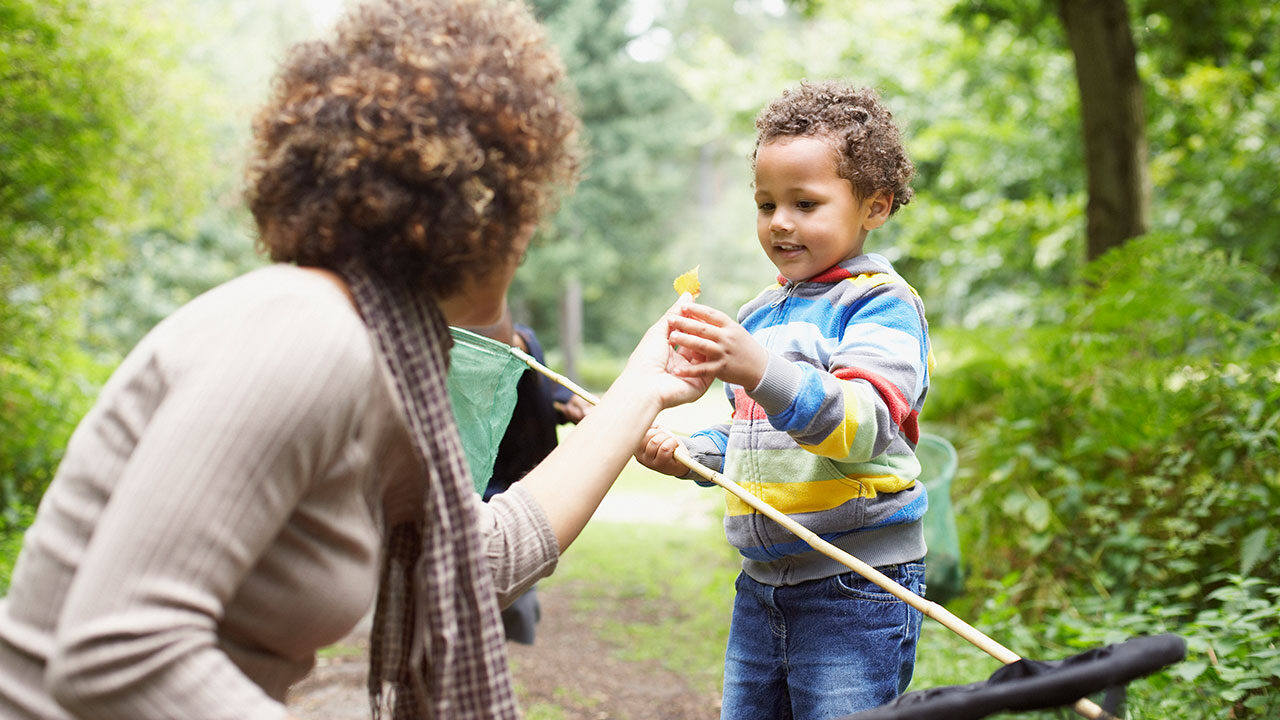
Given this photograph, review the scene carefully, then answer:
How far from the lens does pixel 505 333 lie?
3.48 m

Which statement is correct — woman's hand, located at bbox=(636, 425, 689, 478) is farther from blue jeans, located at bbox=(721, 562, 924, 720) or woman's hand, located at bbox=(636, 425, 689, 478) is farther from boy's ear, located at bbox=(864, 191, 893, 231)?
boy's ear, located at bbox=(864, 191, 893, 231)

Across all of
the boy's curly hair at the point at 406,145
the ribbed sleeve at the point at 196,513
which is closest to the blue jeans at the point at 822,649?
the boy's curly hair at the point at 406,145

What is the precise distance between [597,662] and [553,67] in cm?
401

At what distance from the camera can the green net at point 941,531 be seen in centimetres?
406

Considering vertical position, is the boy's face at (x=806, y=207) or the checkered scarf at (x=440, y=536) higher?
the boy's face at (x=806, y=207)

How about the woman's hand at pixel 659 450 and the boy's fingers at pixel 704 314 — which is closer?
the boy's fingers at pixel 704 314

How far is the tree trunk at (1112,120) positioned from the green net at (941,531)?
87.8 inches

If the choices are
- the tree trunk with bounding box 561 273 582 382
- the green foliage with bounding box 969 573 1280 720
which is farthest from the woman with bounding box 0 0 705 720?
the tree trunk with bounding box 561 273 582 382

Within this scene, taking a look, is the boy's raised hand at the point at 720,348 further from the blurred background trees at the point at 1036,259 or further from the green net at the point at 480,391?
the green net at the point at 480,391

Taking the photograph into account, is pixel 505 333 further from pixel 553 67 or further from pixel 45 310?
pixel 45 310

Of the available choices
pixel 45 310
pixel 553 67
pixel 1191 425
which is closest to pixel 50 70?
pixel 45 310

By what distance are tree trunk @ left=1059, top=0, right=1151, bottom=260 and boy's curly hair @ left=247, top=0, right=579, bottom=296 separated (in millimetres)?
5210

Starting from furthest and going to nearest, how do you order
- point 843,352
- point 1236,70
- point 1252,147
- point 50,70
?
1. point 1236,70
2. point 1252,147
3. point 50,70
4. point 843,352

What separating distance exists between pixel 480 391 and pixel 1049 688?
59.0 inches
